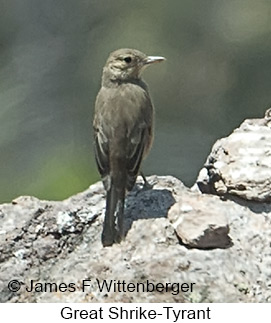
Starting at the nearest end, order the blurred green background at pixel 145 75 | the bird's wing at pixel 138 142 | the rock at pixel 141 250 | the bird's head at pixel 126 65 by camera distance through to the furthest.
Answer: the rock at pixel 141 250 < the bird's wing at pixel 138 142 < the bird's head at pixel 126 65 < the blurred green background at pixel 145 75

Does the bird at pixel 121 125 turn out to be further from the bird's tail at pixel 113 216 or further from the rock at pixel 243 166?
the rock at pixel 243 166

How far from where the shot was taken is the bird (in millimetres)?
7102

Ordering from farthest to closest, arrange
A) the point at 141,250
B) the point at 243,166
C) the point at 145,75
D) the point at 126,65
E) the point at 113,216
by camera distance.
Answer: the point at 145,75, the point at 126,65, the point at 243,166, the point at 113,216, the point at 141,250

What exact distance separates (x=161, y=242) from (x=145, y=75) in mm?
8508

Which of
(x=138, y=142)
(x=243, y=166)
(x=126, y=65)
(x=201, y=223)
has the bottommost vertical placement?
(x=201, y=223)

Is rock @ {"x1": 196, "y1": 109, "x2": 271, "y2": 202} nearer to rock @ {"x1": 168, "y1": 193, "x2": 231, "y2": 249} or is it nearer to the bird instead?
rock @ {"x1": 168, "y1": 193, "x2": 231, "y2": 249}

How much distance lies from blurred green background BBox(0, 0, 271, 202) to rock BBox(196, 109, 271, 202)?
4610 millimetres

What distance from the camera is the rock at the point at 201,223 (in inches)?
251

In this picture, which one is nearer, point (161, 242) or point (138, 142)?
point (161, 242)

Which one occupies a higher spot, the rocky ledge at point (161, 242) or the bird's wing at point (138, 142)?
the bird's wing at point (138, 142)

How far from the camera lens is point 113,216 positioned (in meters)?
6.63

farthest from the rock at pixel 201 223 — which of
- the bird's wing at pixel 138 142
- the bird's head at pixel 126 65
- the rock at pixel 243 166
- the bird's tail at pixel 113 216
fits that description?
the bird's head at pixel 126 65

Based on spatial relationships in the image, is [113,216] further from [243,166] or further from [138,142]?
[138,142]

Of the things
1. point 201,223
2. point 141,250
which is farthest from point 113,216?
point 201,223
